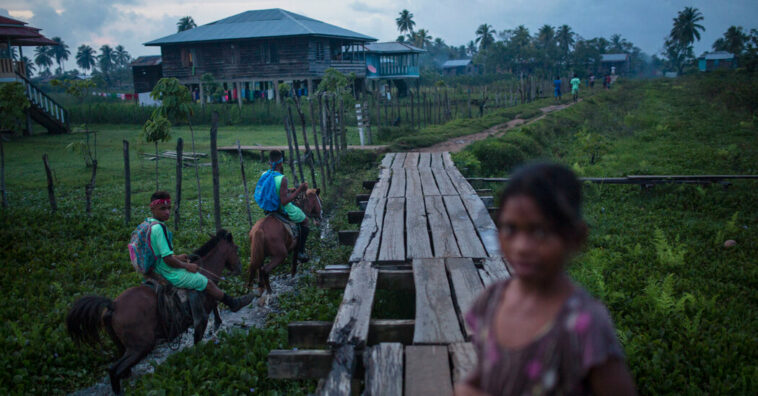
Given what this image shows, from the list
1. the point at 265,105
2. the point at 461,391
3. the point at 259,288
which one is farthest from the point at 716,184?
the point at 265,105

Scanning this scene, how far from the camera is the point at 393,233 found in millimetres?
5863

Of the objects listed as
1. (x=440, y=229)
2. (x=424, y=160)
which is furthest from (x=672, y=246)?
(x=424, y=160)

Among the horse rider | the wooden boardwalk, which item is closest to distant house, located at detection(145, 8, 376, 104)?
the horse rider

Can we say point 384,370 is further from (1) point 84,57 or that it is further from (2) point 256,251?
(1) point 84,57

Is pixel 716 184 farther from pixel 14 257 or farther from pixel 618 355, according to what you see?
pixel 14 257

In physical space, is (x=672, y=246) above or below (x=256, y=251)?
below

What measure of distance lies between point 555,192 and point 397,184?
7.27 meters

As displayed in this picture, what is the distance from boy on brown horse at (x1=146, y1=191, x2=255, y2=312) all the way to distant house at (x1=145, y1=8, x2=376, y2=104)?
29.4m

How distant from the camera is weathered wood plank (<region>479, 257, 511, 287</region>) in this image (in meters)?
4.30

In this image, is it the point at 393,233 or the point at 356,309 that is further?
the point at 393,233

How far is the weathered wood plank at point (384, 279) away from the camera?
4.64m

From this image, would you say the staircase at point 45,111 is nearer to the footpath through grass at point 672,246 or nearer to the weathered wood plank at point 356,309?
the footpath through grass at point 672,246

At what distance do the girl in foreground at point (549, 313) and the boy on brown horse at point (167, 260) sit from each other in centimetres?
395

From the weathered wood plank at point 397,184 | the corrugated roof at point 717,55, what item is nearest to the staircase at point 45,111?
the weathered wood plank at point 397,184
